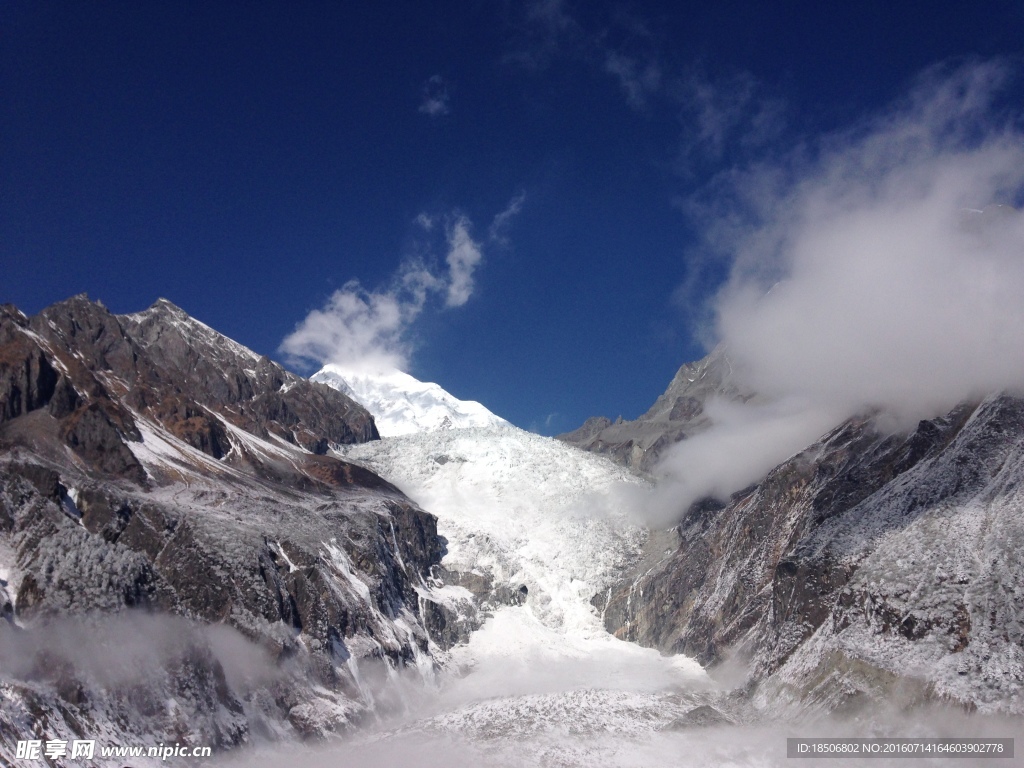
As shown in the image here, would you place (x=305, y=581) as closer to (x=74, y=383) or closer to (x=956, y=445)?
(x=74, y=383)

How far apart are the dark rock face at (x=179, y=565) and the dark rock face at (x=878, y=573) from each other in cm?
4528

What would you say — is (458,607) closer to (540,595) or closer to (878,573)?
(540,595)

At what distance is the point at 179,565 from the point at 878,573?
7184 cm

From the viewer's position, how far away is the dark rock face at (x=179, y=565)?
6012 cm

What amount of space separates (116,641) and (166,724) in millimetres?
7701

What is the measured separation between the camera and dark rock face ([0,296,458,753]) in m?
60.1

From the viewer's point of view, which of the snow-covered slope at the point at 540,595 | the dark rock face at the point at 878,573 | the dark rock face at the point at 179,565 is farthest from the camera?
the snow-covered slope at the point at 540,595

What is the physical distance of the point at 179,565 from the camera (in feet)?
269

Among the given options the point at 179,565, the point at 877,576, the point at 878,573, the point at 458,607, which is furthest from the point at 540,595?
the point at 179,565

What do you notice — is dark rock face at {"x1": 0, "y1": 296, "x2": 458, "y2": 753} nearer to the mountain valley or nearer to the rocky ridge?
the mountain valley

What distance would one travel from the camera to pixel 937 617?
72000 mm

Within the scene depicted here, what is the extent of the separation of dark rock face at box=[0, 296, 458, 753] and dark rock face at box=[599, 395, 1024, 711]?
149ft

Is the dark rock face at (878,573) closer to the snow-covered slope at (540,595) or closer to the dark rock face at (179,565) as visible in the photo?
the snow-covered slope at (540,595)

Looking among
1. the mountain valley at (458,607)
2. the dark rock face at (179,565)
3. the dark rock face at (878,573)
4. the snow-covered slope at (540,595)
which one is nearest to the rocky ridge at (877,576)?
the dark rock face at (878,573)
